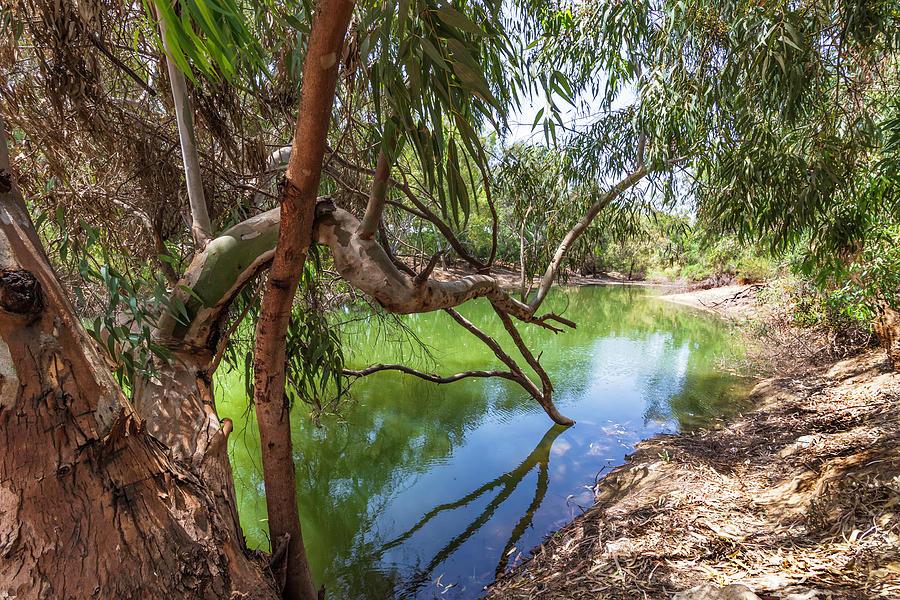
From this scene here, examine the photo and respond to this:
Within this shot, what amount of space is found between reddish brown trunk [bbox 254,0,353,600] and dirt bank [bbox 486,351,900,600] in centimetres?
94

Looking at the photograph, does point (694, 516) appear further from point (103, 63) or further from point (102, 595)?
point (103, 63)

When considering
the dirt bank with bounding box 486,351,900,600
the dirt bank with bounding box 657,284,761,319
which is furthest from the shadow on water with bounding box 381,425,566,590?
the dirt bank with bounding box 657,284,761,319

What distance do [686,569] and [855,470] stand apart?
873mm

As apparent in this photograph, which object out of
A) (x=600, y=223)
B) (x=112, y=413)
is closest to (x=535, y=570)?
(x=112, y=413)

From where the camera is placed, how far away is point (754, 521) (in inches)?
69.9

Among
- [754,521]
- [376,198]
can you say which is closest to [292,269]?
[376,198]

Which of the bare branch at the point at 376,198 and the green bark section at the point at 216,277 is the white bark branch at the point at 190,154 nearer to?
the green bark section at the point at 216,277

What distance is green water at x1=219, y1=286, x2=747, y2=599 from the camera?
235cm

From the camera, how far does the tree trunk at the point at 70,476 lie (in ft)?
2.33

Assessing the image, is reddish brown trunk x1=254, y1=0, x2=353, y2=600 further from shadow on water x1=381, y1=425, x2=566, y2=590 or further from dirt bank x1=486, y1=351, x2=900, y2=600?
shadow on water x1=381, y1=425, x2=566, y2=590

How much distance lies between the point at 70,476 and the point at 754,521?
2109 mm

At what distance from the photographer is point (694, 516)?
187cm

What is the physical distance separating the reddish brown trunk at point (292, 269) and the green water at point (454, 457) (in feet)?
2.34

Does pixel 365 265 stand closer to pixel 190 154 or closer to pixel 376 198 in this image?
pixel 376 198
